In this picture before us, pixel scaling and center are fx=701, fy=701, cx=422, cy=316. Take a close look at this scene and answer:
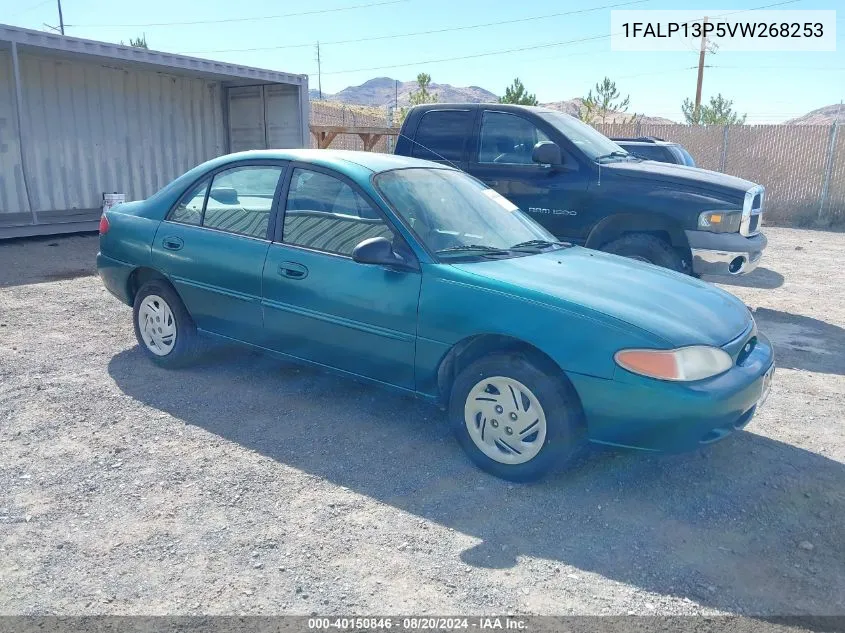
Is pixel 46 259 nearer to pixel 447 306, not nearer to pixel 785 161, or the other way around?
pixel 447 306

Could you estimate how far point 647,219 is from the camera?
6.67 m

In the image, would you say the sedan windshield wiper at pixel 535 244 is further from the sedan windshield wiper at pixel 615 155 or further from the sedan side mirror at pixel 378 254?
the sedan windshield wiper at pixel 615 155

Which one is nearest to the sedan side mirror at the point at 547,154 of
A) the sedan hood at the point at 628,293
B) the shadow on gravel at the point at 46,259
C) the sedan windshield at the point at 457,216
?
the sedan windshield at the point at 457,216

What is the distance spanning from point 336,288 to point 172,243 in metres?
1.55

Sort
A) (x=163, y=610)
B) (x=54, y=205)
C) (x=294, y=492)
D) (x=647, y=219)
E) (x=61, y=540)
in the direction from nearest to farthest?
(x=163, y=610) → (x=61, y=540) → (x=294, y=492) → (x=647, y=219) → (x=54, y=205)

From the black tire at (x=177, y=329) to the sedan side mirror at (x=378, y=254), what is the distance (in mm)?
1849

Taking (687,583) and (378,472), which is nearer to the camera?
(687,583)

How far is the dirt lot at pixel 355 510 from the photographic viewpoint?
9.10 feet

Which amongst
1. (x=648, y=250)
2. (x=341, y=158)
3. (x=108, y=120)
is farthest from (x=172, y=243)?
(x=108, y=120)

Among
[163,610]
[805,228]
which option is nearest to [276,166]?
[163,610]

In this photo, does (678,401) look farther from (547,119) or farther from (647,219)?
(547,119)

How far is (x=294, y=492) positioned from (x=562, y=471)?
4.64ft

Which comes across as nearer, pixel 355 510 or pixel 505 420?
pixel 355 510

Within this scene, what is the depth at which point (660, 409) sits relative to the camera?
3.21m
